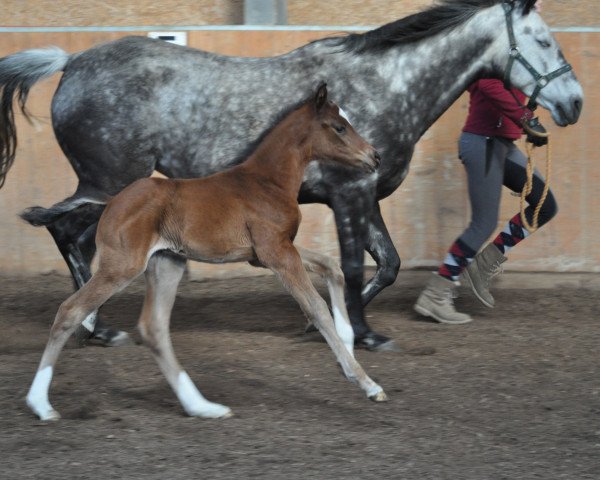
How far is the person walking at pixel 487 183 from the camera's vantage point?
20.5 feet

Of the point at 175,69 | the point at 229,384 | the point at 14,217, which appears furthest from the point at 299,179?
the point at 14,217

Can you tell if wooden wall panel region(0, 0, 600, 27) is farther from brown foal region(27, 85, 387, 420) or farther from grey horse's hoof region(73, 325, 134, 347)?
brown foal region(27, 85, 387, 420)

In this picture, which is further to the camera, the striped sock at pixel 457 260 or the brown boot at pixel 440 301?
the brown boot at pixel 440 301

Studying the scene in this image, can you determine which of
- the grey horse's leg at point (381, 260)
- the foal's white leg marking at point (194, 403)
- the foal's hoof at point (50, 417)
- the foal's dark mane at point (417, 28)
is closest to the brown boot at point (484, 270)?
the grey horse's leg at point (381, 260)

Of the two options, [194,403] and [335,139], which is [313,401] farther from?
[335,139]

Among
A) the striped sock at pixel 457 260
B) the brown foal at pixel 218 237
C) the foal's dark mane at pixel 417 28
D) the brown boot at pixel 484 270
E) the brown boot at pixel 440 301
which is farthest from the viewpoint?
the brown boot at pixel 484 270

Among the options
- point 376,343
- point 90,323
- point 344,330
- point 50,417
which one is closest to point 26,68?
point 90,323

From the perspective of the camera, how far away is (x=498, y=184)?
21.1ft

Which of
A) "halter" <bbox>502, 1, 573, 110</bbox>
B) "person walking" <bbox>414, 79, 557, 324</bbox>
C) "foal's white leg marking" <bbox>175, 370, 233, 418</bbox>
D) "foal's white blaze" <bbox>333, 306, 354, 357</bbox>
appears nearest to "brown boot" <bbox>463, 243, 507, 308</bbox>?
"person walking" <bbox>414, 79, 557, 324</bbox>

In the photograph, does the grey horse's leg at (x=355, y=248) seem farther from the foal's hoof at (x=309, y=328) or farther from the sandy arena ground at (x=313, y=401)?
the foal's hoof at (x=309, y=328)

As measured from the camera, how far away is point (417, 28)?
6.14m

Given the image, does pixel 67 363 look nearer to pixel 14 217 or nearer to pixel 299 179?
pixel 299 179

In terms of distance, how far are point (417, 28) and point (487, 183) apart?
0.98 metres

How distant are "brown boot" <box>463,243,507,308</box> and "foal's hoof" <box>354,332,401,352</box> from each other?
1.05 meters
